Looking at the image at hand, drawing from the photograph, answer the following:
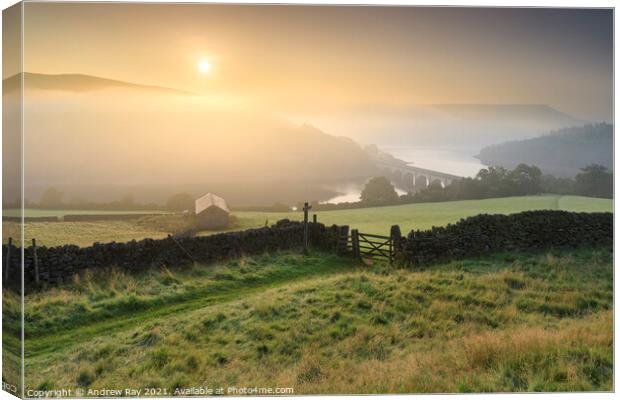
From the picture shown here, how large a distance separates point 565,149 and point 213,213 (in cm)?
558

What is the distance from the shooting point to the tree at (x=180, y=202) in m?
9.30

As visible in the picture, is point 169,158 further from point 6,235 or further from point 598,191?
point 598,191

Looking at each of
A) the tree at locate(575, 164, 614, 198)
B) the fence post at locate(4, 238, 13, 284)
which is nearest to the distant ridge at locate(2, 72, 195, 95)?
the fence post at locate(4, 238, 13, 284)

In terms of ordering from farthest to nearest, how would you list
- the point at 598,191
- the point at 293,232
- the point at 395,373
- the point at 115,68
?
the point at 293,232
the point at 598,191
the point at 115,68
the point at 395,373

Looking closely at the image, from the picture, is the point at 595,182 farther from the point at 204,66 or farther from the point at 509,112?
the point at 204,66

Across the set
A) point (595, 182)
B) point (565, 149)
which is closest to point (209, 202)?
point (565, 149)

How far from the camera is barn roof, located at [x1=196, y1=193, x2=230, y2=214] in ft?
30.6

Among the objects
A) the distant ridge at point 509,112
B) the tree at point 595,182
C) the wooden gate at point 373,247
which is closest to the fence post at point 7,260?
the wooden gate at point 373,247

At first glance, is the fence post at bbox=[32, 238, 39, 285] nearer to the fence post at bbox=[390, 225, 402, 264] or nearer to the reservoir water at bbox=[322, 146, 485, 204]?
the reservoir water at bbox=[322, 146, 485, 204]

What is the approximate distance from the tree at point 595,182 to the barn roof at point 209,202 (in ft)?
18.3

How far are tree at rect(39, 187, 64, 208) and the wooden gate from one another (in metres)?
5.05

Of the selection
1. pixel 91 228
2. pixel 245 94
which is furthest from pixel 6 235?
pixel 245 94

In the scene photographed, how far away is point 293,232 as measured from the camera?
36.7 ft

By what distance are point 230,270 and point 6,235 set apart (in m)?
4.03
